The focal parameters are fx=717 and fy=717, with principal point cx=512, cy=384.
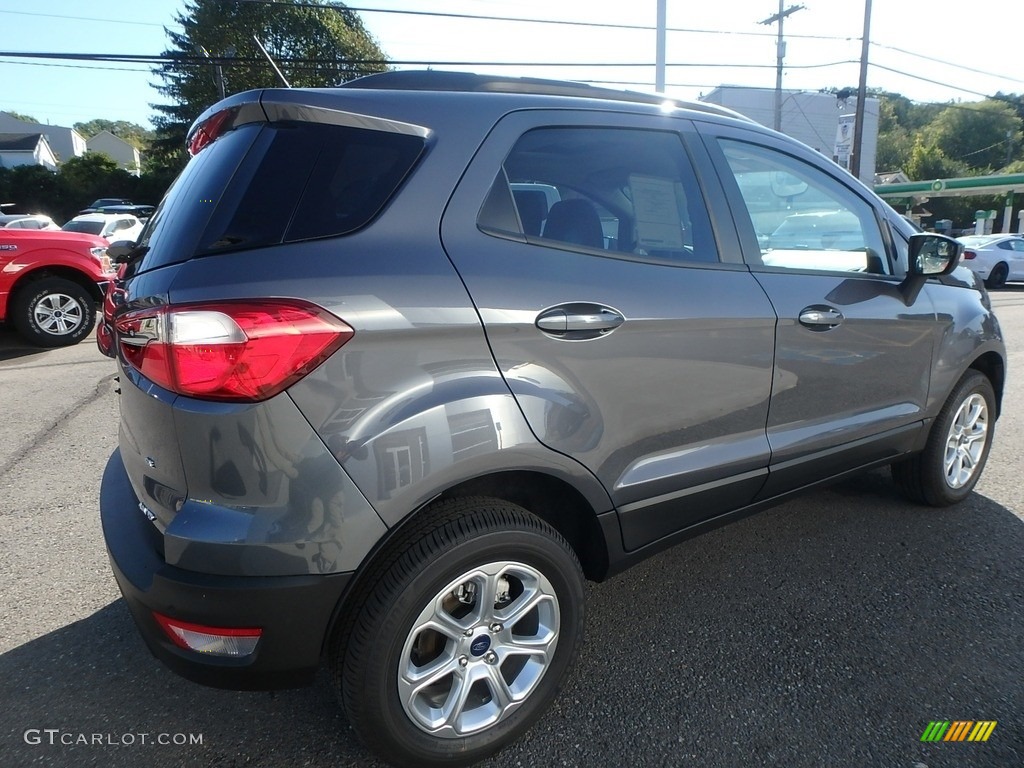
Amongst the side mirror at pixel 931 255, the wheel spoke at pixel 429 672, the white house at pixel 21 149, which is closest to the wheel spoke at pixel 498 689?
the wheel spoke at pixel 429 672

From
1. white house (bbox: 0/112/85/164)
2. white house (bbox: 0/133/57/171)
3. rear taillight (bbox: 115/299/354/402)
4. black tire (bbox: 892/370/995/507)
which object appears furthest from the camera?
white house (bbox: 0/112/85/164)

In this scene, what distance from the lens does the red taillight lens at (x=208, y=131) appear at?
2.01 m

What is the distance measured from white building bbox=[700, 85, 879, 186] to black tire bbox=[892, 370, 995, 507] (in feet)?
161

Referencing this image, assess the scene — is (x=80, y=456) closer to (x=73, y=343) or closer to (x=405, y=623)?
(x=405, y=623)

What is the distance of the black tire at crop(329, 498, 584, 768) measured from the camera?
179cm

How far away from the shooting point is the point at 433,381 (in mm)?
1773

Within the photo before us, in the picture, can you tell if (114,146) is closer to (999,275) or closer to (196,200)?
(999,275)

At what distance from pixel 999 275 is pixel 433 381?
2054 centimetres

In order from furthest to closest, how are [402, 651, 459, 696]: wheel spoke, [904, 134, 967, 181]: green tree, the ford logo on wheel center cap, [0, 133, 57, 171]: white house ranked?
[904, 134, 967, 181]: green tree, [0, 133, 57, 171]: white house, the ford logo on wheel center cap, [402, 651, 459, 696]: wheel spoke

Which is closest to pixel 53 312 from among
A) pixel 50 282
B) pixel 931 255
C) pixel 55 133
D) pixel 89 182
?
pixel 50 282

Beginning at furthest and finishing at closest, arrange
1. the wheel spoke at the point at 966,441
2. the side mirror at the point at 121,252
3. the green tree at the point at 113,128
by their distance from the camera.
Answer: the green tree at the point at 113,128 → the wheel spoke at the point at 966,441 → the side mirror at the point at 121,252

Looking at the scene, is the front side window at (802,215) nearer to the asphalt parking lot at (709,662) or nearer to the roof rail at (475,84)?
the roof rail at (475,84)

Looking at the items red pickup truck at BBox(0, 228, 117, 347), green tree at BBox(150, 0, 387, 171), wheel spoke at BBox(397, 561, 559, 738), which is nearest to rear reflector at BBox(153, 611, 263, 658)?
wheel spoke at BBox(397, 561, 559, 738)

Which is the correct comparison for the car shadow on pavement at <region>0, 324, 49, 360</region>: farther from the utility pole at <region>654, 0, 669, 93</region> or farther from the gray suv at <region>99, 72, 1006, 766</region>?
the utility pole at <region>654, 0, 669, 93</region>
